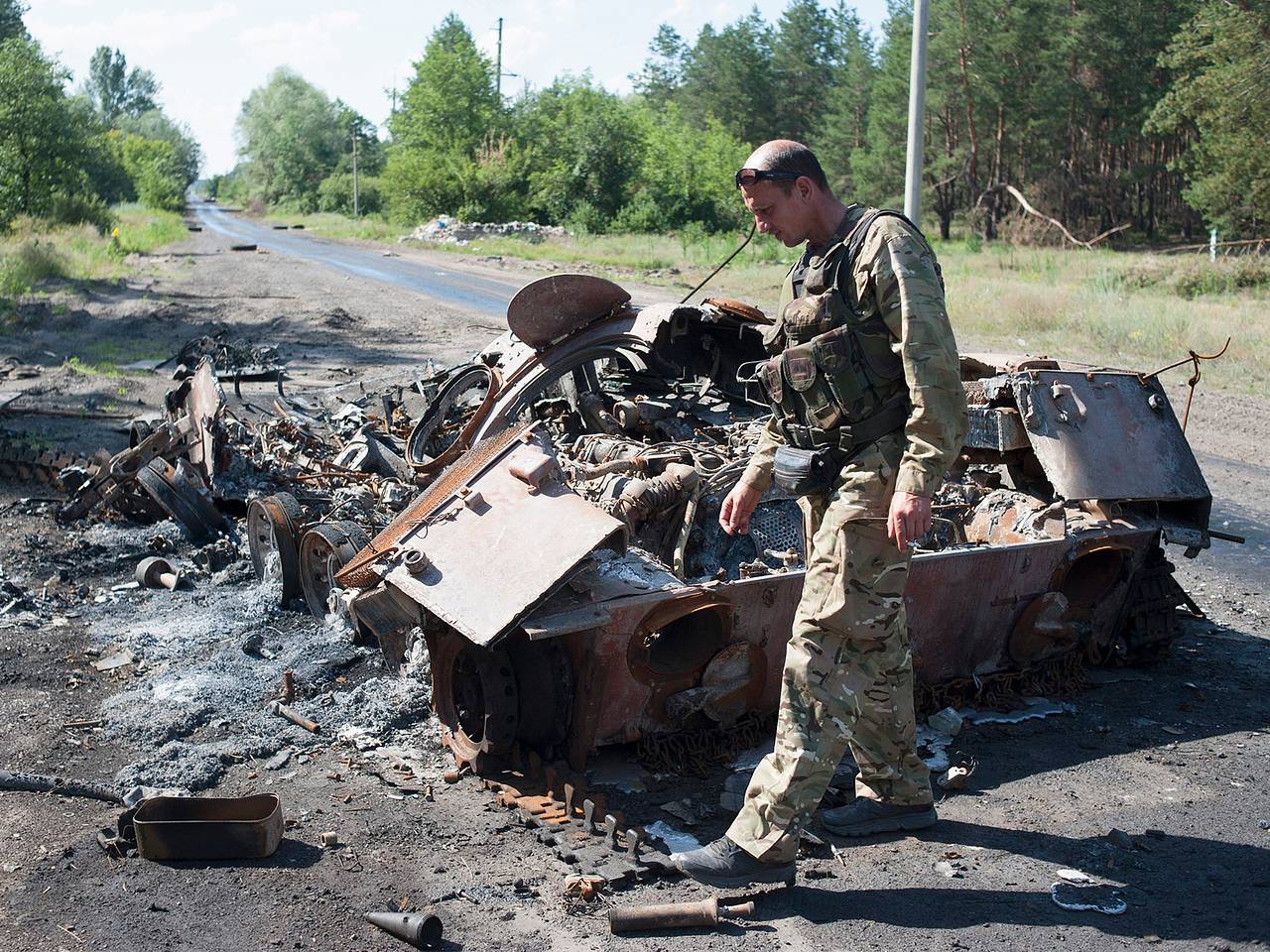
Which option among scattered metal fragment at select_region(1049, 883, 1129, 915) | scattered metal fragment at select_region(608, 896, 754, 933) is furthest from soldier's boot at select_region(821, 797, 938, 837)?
scattered metal fragment at select_region(608, 896, 754, 933)

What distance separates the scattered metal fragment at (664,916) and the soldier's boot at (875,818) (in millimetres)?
656

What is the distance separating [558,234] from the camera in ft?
134

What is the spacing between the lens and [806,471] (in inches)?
144

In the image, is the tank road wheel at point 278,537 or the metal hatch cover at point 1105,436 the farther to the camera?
Result: the tank road wheel at point 278,537

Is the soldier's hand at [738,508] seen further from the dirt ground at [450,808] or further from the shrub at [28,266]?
the shrub at [28,266]

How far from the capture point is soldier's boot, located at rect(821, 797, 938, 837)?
3844 millimetres

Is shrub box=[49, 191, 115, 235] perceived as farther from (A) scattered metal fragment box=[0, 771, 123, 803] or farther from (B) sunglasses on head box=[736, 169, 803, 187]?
(B) sunglasses on head box=[736, 169, 803, 187]

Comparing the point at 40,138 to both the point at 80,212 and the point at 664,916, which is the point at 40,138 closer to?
the point at 80,212

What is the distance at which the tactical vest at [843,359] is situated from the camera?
3.58 m

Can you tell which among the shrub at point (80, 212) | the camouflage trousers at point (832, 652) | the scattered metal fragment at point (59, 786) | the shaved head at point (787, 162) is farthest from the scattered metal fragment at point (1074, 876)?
the shrub at point (80, 212)

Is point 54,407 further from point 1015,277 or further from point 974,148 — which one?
point 974,148

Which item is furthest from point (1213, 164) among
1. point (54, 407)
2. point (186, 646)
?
point (186, 646)

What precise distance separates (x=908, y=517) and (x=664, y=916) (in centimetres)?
130

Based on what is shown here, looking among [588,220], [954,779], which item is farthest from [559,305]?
[588,220]
